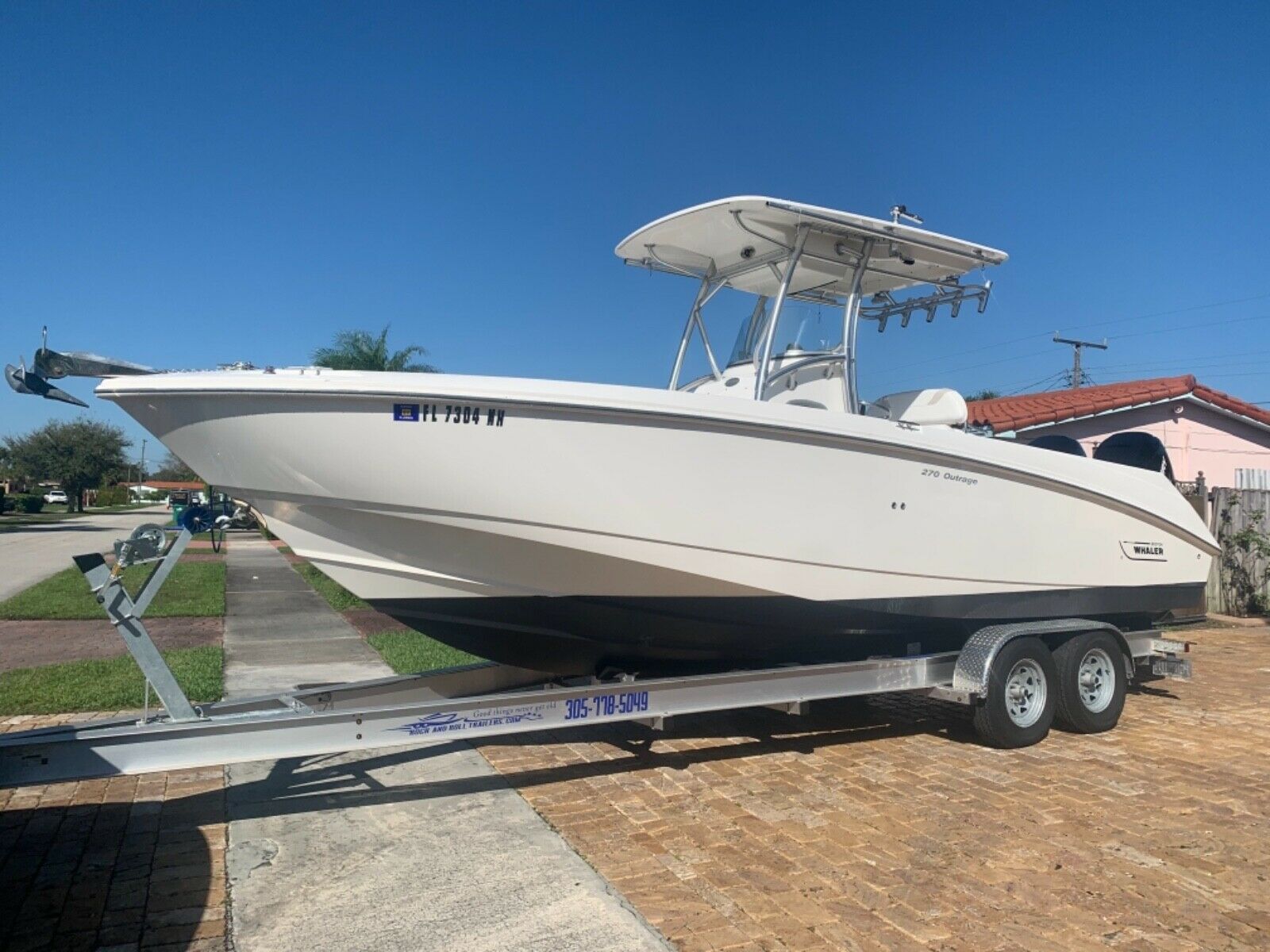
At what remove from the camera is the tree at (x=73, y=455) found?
2051 inches

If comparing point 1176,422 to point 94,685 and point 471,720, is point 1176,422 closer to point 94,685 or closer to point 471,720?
point 471,720

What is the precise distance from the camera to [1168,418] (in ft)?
49.8

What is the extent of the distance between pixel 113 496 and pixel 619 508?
7874cm

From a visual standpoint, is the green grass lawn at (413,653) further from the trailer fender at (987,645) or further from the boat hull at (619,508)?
the trailer fender at (987,645)

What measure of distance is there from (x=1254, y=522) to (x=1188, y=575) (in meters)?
7.82

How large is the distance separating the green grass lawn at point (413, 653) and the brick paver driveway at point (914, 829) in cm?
238

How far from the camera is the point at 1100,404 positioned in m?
14.0

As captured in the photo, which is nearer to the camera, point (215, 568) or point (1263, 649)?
point (1263, 649)

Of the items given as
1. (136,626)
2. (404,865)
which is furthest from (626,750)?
(136,626)

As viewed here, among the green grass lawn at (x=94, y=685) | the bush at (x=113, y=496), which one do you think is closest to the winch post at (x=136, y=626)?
the green grass lawn at (x=94, y=685)

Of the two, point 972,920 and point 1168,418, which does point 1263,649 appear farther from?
point 972,920

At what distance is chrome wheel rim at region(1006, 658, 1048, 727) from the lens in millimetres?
5793

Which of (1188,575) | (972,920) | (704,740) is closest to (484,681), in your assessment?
(704,740)

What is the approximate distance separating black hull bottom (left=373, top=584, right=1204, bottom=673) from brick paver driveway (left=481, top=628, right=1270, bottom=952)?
0.61 meters
